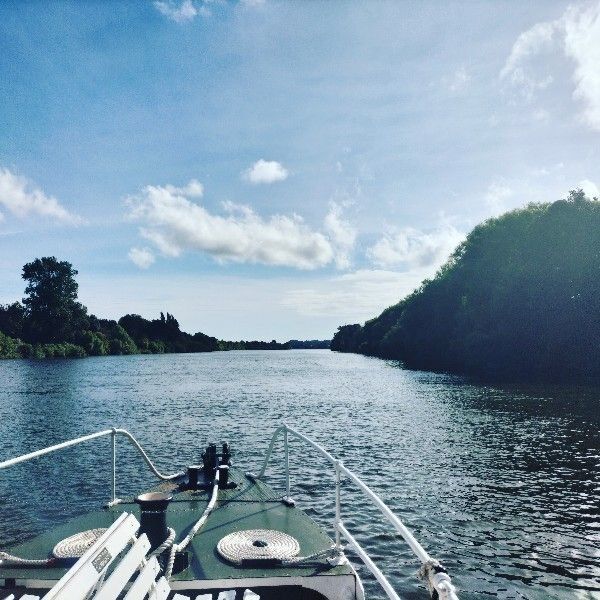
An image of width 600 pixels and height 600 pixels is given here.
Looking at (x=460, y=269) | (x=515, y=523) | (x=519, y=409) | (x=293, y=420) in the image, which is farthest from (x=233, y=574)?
(x=460, y=269)

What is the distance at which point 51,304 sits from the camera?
→ 16012cm

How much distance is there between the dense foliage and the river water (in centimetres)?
1770

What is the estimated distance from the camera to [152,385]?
6994cm

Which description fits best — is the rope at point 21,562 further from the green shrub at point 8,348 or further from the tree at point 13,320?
the tree at point 13,320

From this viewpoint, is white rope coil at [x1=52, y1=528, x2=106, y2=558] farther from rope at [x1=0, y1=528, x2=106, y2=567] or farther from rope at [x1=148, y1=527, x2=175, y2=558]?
rope at [x1=148, y1=527, x2=175, y2=558]

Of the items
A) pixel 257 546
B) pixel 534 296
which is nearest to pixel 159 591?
pixel 257 546

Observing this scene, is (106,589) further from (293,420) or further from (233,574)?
(293,420)

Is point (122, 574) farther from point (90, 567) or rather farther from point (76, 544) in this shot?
point (76, 544)

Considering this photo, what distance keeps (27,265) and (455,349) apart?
13845cm

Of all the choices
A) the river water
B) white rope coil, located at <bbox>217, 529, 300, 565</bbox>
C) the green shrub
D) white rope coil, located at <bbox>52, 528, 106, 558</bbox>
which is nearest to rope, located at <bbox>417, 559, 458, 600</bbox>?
white rope coil, located at <bbox>217, 529, 300, 565</bbox>

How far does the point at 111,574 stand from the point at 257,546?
12.8 ft

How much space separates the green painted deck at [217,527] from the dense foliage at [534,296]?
6229 cm

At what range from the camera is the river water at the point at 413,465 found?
47.3ft

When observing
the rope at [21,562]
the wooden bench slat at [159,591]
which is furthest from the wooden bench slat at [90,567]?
the rope at [21,562]
